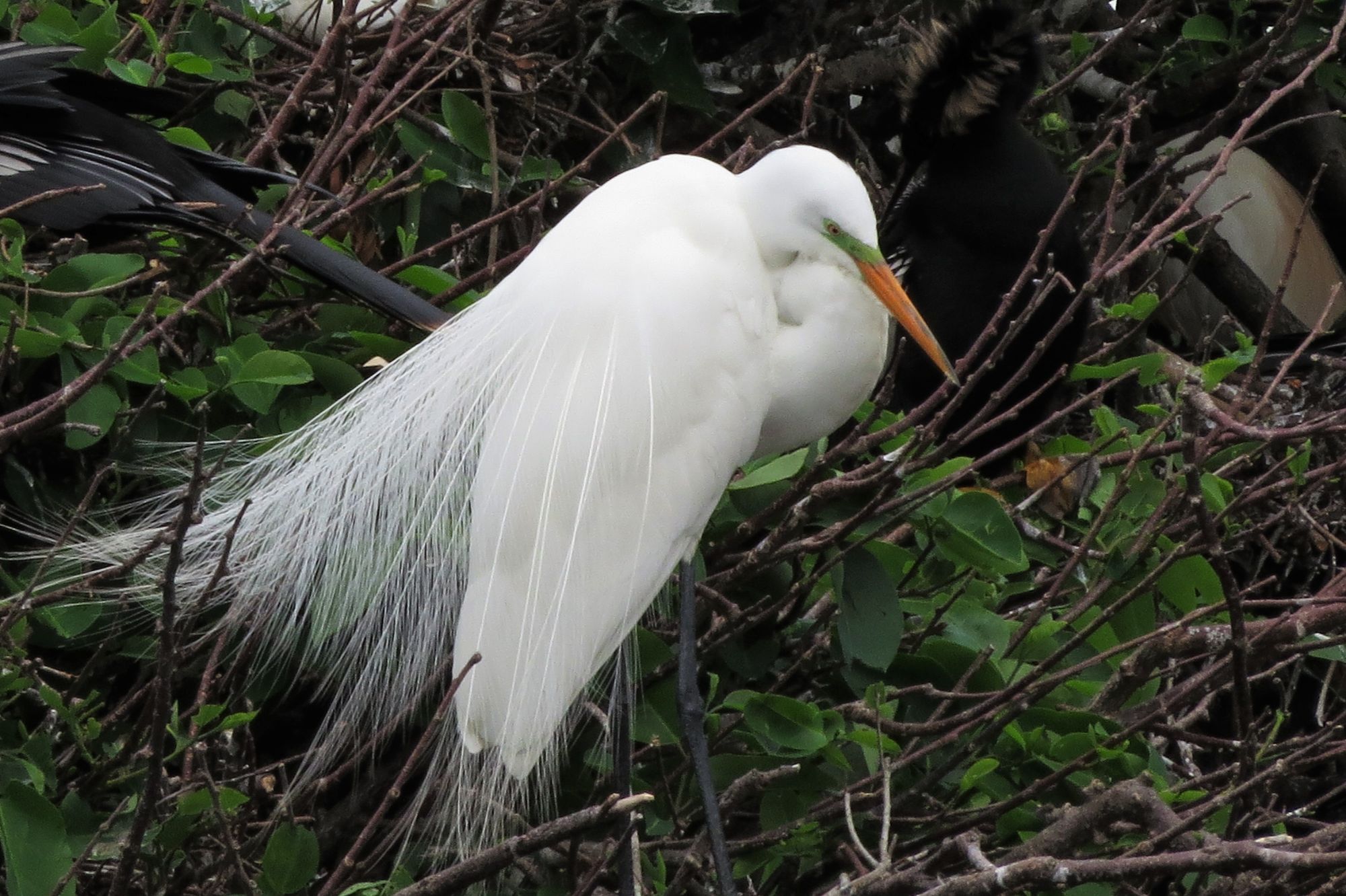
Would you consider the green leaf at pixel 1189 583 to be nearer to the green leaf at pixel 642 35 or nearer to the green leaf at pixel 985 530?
the green leaf at pixel 985 530

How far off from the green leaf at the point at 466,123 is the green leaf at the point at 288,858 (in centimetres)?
95

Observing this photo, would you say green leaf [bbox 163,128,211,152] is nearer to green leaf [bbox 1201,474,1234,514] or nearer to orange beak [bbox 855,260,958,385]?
orange beak [bbox 855,260,958,385]

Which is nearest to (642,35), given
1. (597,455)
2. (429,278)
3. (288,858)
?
(429,278)

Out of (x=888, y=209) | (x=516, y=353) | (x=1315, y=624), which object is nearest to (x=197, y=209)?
(x=516, y=353)

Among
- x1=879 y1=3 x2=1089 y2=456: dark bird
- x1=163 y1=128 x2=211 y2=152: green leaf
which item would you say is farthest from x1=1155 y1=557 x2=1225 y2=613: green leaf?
x1=163 y1=128 x2=211 y2=152: green leaf

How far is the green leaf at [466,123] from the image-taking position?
1.93 meters

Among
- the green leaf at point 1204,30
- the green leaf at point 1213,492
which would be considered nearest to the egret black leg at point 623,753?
the green leaf at point 1213,492

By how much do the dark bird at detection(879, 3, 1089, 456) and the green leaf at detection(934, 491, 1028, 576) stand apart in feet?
2.73

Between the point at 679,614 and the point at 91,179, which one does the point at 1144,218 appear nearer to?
the point at 679,614

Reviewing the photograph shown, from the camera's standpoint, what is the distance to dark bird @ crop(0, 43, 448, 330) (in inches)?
62.9

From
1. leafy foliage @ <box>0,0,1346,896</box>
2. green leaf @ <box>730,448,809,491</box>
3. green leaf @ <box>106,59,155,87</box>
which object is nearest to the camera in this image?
leafy foliage @ <box>0,0,1346,896</box>

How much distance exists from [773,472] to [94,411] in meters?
0.68

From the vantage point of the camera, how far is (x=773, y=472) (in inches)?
65.7

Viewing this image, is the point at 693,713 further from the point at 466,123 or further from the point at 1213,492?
the point at 466,123
